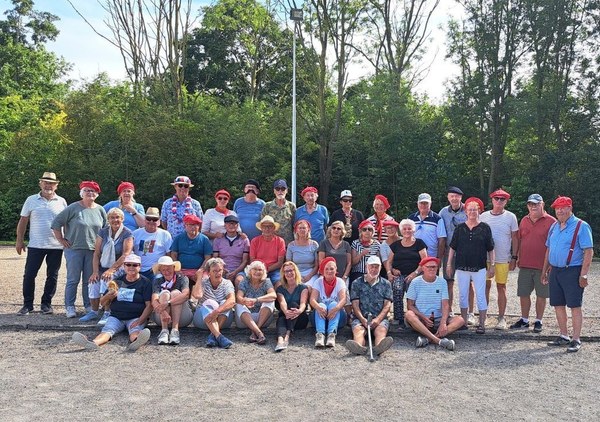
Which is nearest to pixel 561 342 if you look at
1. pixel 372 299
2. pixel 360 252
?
pixel 372 299

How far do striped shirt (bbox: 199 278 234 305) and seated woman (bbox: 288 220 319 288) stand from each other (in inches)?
38.6

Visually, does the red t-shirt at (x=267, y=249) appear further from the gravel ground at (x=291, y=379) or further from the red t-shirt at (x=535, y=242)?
the red t-shirt at (x=535, y=242)

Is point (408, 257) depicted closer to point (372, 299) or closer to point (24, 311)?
point (372, 299)

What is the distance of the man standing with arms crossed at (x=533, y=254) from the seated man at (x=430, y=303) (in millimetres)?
1239

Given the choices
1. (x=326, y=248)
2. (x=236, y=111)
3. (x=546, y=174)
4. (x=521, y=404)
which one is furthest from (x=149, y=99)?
(x=521, y=404)

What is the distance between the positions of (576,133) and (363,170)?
8.77m

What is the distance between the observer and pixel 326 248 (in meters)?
8.13

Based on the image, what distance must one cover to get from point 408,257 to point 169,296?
10.3ft

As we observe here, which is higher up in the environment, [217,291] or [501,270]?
[501,270]

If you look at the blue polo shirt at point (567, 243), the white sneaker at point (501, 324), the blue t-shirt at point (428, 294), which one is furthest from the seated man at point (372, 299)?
the blue polo shirt at point (567, 243)

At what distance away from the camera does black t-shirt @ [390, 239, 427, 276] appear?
808 centimetres

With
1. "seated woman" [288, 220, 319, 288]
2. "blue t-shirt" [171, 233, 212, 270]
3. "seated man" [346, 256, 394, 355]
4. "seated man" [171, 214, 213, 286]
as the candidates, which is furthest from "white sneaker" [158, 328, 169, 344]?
"seated man" [346, 256, 394, 355]

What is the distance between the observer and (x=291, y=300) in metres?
7.84

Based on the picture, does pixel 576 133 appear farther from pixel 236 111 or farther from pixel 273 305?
pixel 273 305
